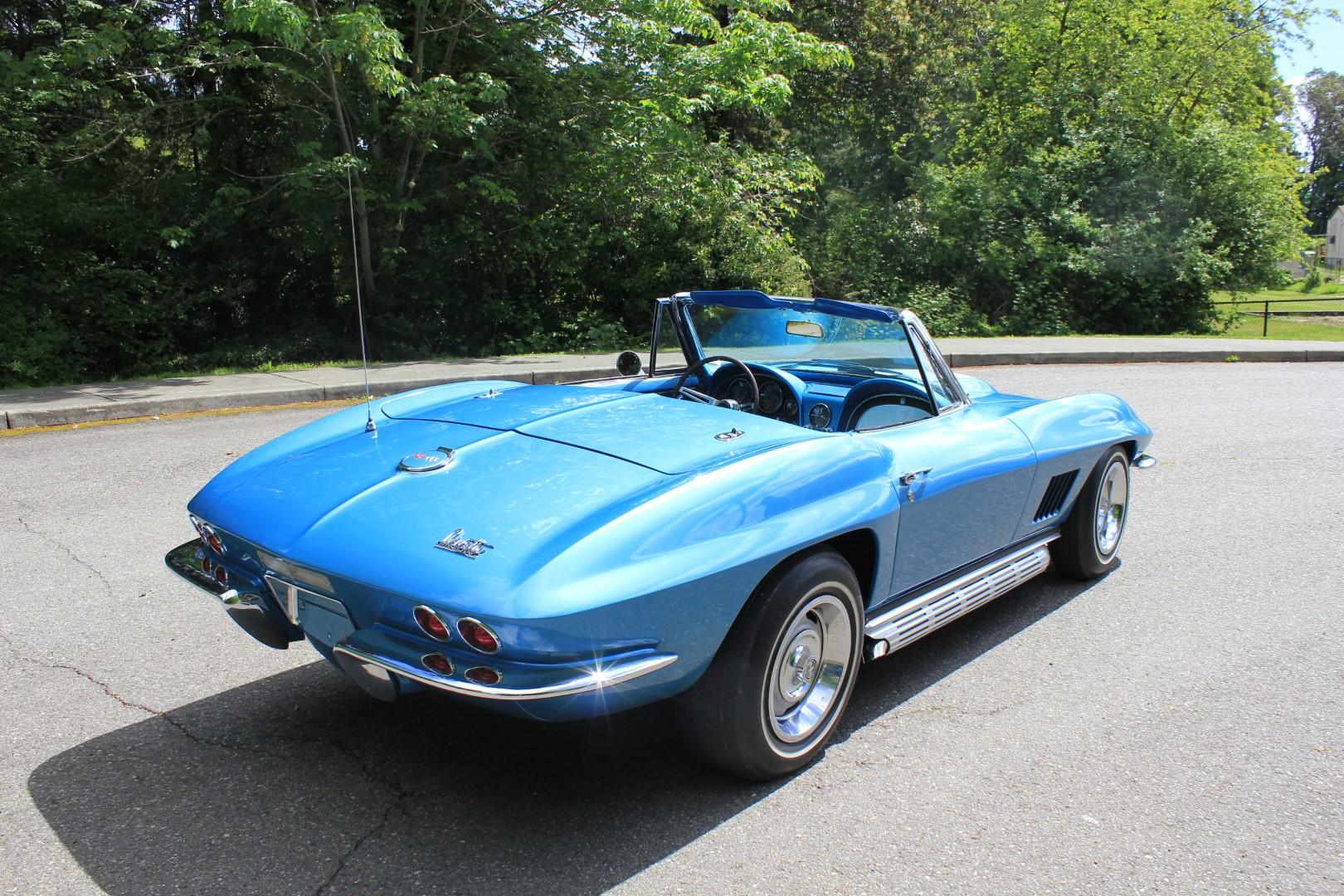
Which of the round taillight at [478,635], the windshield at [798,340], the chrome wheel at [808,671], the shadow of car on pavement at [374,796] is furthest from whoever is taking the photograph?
the windshield at [798,340]

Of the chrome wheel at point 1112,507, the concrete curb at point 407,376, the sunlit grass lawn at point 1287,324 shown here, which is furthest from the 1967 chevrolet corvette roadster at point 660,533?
the sunlit grass lawn at point 1287,324

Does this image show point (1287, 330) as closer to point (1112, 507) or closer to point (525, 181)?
point (525, 181)

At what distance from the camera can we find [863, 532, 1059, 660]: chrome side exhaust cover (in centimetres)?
325

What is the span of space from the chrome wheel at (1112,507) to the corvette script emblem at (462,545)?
3.08 metres

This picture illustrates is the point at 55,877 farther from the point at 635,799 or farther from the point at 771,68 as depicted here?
the point at 771,68

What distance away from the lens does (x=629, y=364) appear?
4742mm

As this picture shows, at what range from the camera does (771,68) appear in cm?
1662

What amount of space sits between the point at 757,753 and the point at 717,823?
0.21 metres

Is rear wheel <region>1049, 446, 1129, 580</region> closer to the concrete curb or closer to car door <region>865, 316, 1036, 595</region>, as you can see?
car door <region>865, 316, 1036, 595</region>

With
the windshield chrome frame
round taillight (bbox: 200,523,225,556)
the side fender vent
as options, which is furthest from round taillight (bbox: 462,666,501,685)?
the side fender vent

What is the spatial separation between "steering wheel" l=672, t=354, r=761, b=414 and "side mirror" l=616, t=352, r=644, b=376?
321mm

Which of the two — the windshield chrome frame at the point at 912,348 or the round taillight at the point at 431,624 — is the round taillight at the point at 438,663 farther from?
the windshield chrome frame at the point at 912,348

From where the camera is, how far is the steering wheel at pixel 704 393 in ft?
13.3

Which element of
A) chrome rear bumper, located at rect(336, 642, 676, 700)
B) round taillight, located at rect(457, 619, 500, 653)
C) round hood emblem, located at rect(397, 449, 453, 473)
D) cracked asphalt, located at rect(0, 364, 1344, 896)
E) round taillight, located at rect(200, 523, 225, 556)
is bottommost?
cracked asphalt, located at rect(0, 364, 1344, 896)
